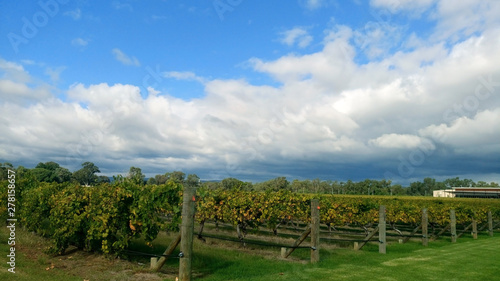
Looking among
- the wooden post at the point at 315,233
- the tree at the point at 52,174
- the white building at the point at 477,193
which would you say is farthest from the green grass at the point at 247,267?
the white building at the point at 477,193

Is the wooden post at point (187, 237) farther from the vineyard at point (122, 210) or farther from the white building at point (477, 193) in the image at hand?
the white building at point (477, 193)

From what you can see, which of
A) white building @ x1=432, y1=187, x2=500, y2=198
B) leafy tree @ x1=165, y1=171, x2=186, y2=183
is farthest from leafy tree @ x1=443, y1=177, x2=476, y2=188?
leafy tree @ x1=165, y1=171, x2=186, y2=183

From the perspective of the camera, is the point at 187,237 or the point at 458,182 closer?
the point at 187,237

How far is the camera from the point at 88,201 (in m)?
10.2

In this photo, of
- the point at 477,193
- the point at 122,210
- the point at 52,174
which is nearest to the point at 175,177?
the point at 122,210

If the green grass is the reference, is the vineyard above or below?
above

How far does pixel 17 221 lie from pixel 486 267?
1791cm

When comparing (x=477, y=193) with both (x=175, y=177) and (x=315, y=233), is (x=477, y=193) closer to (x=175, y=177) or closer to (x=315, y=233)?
(x=175, y=177)

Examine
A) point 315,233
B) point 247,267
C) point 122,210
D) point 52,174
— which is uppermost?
point 52,174

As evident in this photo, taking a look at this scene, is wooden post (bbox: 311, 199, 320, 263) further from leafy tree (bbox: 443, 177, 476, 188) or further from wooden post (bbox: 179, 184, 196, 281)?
leafy tree (bbox: 443, 177, 476, 188)

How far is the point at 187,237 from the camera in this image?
734 centimetres

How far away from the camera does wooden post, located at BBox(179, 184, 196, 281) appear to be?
725cm

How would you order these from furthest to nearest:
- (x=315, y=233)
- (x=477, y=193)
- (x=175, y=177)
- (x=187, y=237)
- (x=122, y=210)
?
(x=477, y=193)
(x=175, y=177)
(x=315, y=233)
(x=122, y=210)
(x=187, y=237)

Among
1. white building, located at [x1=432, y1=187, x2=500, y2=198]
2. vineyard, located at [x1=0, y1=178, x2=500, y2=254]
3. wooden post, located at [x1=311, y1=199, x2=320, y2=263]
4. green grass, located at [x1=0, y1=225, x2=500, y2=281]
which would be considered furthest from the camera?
white building, located at [x1=432, y1=187, x2=500, y2=198]
